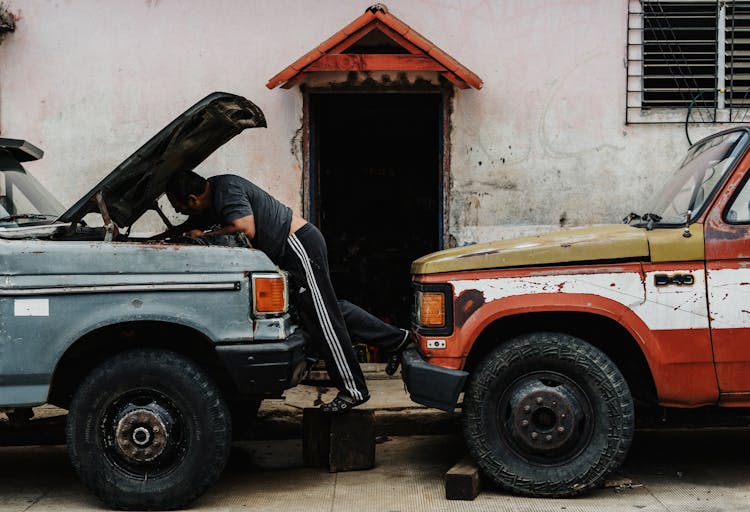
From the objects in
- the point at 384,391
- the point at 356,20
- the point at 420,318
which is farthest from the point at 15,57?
the point at 420,318

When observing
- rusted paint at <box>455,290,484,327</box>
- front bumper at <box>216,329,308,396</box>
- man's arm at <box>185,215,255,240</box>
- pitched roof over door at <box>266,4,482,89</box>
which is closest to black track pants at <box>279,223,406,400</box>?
man's arm at <box>185,215,255,240</box>

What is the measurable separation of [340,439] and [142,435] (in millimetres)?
1372

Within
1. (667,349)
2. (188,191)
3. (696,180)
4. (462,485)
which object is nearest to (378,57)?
(188,191)

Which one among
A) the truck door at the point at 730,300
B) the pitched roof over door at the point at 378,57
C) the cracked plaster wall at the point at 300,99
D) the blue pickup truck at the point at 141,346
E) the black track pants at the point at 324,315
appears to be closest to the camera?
the blue pickup truck at the point at 141,346

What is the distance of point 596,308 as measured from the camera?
509 centimetres

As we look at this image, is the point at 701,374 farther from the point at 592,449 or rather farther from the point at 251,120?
the point at 251,120

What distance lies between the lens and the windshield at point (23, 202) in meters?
5.55

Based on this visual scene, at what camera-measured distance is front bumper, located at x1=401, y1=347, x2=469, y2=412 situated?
202 inches

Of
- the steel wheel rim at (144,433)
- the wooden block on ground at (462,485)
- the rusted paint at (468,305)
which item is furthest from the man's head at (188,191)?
the wooden block on ground at (462,485)

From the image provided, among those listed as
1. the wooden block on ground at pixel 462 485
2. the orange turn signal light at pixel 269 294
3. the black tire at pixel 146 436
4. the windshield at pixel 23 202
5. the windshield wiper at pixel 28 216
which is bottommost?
the wooden block on ground at pixel 462 485

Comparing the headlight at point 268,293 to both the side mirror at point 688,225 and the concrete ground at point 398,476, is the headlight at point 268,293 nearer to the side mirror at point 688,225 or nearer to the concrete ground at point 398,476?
the concrete ground at point 398,476

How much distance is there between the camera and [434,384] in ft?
16.9

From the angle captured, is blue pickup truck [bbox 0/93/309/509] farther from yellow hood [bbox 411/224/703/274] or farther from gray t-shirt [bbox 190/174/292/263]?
yellow hood [bbox 411/224/703/274]

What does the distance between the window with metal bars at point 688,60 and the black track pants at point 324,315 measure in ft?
13.2
